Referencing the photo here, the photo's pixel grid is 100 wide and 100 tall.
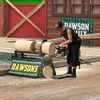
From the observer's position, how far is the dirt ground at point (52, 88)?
1120 cm

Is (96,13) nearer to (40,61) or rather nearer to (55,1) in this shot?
(55,1)

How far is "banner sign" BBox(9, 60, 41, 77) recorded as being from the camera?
14234 mm

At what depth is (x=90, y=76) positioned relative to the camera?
14.6m

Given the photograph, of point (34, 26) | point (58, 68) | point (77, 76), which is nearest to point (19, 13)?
point (34, 26)

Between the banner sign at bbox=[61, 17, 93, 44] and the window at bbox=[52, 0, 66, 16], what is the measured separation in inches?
19.8

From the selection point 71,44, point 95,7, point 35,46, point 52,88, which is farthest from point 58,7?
point 52,88

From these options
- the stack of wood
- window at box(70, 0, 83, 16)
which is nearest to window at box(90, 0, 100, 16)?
window at box(70, 0, 83, 16)

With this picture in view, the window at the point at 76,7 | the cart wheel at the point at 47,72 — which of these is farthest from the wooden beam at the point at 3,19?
the cart wheel at the point at 47,72

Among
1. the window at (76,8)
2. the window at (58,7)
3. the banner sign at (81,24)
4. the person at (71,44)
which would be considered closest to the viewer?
the person at (71,44)

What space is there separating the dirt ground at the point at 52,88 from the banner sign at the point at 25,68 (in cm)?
22

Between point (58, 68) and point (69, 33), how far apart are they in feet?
9.66

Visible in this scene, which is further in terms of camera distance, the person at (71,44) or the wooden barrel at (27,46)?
the wooden barrel at (27,46)

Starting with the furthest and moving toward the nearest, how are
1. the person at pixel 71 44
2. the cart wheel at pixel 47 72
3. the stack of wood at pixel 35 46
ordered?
the stack of wood at pixel 35 46 < the cart wheel at pixel 47 72 < the person at pixel 71 44

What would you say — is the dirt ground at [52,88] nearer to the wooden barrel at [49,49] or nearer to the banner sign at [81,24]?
the wooden barrel at [49,49]
